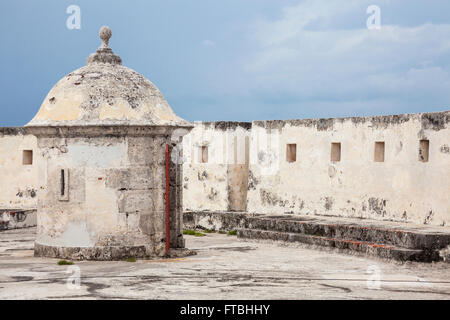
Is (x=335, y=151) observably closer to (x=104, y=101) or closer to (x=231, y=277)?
(x=104, y=101)

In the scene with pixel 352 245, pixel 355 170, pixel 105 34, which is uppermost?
pixel 105 34

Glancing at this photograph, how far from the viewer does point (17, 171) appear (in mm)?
19453

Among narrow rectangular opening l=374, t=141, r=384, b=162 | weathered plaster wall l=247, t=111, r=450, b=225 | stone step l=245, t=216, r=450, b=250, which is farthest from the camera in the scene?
narrow rectangular opening l=374, t=141, r=384, b=162

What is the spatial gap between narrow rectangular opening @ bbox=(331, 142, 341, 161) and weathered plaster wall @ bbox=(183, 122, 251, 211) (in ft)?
9.14

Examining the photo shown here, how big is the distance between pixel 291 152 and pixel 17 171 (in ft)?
23.8

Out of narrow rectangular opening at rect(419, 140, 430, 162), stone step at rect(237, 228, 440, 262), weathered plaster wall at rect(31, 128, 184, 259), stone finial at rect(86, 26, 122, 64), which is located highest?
stone finial at rect(86, 26, 122, 64)

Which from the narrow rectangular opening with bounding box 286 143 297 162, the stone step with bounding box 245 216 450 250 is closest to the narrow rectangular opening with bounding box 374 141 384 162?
the stone step with bounding box 245 216 450 250

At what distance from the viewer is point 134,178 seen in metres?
11.0

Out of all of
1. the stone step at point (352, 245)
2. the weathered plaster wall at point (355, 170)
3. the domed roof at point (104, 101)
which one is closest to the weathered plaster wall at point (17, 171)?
the weathered plaster wall at point (355, 170)

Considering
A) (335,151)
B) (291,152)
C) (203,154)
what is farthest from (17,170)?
(335,151)

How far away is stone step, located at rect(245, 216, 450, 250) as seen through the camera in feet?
35.7

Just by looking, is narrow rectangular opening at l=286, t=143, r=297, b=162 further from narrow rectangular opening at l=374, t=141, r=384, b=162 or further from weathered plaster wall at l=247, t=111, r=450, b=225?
narrow rectangular opening at l=374, t=141, r=384, b=162

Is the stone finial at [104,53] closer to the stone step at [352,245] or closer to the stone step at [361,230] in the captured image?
the stone step at [352,245]
